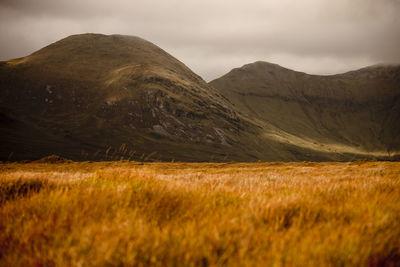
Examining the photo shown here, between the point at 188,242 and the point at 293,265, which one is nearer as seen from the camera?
the point at 293,265

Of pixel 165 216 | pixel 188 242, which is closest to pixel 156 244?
pixel 188 242

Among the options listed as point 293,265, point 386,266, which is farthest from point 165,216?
point 386,266

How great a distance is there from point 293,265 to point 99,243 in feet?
4.56

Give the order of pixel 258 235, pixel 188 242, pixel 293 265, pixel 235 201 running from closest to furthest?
1. pixel 293 265
2. pixel 188 242
3. pixel 258 235
4. pixel 235 201

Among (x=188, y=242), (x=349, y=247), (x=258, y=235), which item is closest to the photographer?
(x=349, y=247)

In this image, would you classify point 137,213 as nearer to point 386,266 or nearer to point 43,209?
point 43,209

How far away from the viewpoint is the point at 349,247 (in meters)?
1.76

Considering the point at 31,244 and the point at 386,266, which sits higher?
the point at 31,244

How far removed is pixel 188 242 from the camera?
189 cm

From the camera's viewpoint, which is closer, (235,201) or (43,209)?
(43,209)

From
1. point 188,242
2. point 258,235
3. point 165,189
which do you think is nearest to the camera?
A: point 188,242

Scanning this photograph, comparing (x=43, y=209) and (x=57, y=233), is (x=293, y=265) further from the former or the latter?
(x=43, y=209)

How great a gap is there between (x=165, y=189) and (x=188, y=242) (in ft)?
6.07

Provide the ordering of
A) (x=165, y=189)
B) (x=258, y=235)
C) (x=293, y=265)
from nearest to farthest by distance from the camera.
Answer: (x=293, y=265) < (x=258, y=235) < (x=165, y=189)
